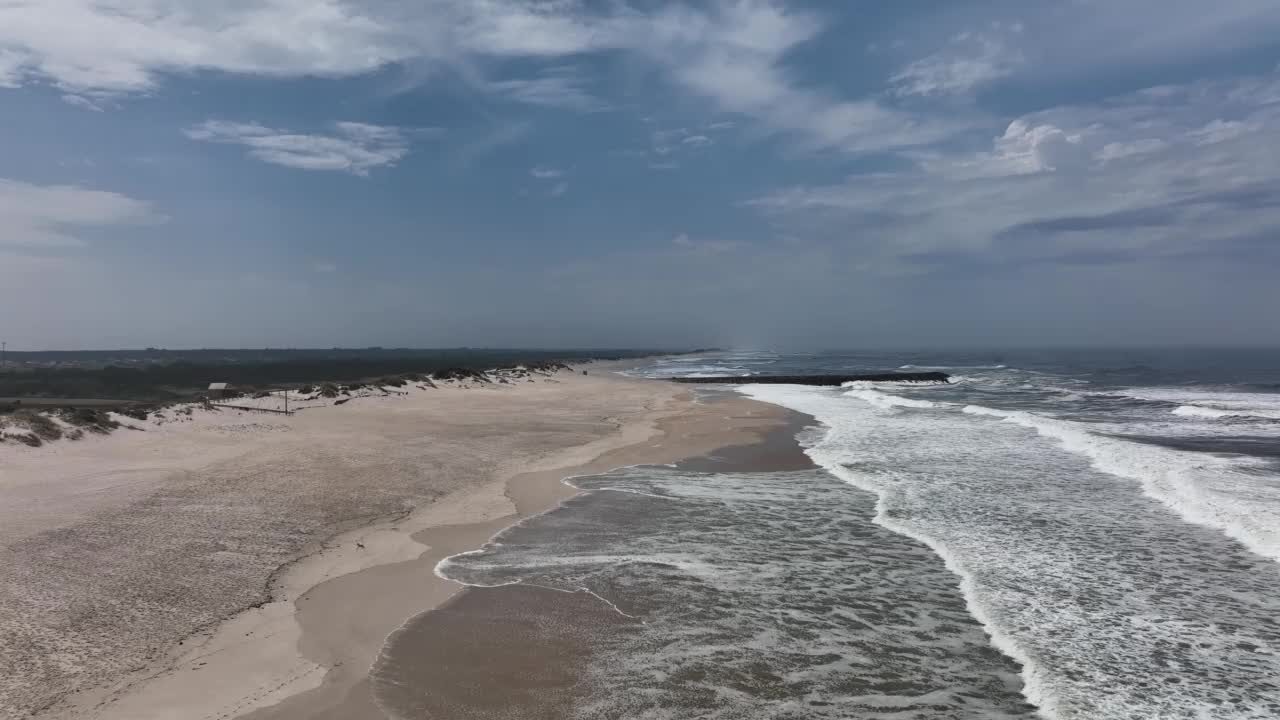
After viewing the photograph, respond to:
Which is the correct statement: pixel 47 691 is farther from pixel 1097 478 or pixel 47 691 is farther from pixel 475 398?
pixel 475 398

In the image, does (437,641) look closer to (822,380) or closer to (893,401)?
(893,401)

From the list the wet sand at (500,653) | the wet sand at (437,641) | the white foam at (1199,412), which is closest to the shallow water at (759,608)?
the wet sand at (500,653)

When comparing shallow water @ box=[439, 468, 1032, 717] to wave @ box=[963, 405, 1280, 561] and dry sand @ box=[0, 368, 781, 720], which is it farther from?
wave @ box=[963, 405, 1280, 561]

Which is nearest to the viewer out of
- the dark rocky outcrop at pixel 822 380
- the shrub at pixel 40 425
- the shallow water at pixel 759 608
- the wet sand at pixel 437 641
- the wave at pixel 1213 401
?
the wet sand at pixel 437 641

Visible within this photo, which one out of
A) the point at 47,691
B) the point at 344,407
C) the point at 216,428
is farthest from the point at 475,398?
the point at 47,691

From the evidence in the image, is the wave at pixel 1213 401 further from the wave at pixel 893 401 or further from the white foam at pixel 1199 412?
the wave at pixel 893 401

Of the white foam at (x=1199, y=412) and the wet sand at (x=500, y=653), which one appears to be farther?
the white foam at (x=1199, y=412)

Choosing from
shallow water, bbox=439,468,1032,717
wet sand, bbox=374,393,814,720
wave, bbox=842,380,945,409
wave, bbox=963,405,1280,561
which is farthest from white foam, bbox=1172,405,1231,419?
wet sand, bbox=374,393,814,720
